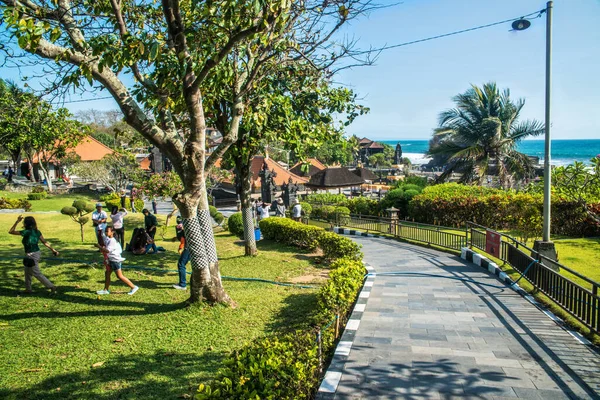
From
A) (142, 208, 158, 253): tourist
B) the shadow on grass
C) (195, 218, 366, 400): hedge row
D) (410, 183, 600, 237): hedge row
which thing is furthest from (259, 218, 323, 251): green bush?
(410, 183, 600, 237): hedge row

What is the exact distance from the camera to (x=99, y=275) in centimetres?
1037

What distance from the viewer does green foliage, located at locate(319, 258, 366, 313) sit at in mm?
7414

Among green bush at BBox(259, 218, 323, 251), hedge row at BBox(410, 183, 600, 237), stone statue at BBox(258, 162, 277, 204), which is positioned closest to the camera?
green bush at BBox(259, 218, 323, 251)

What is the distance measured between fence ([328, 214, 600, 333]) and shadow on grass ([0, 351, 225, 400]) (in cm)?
589

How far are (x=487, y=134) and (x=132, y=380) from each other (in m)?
23.2

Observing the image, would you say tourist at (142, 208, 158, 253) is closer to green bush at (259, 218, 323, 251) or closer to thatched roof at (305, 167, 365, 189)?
green bush at (259, 218, 323, 251)

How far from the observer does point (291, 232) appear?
15.8 m

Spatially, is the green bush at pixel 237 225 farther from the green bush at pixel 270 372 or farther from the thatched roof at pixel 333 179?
the green bush at pixel 270 372

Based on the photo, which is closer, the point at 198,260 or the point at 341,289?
the point at 341,289

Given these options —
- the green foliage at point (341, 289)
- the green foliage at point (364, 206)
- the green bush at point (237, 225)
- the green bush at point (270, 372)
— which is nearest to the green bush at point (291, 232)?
the green bush at point (237, 225)

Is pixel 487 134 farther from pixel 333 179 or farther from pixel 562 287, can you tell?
pixel 562 287

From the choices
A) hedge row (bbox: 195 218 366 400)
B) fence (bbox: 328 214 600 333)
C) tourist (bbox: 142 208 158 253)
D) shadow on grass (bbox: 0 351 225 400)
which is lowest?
shadow on grass (bbox: 0 351 225 400)

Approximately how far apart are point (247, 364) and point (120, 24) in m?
6.08

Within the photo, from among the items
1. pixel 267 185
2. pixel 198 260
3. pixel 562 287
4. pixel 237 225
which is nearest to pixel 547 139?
pixel 562 287
